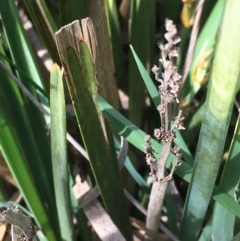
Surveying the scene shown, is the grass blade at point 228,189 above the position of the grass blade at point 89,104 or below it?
below

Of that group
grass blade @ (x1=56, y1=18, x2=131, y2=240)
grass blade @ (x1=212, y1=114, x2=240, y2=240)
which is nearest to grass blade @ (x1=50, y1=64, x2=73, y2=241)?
grass blade @ (x1=56, y1=18, x2=131, y2=240)

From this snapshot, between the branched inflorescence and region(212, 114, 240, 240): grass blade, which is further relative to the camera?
region(212, 114, 240, 240): grass blade

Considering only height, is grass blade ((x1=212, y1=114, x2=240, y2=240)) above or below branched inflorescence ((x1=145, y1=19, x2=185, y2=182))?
below

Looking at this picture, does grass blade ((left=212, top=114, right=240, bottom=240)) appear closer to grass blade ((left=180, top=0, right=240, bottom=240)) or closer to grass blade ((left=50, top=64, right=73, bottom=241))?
grass blade ((left=180, top=0, right=240, bottom=240))

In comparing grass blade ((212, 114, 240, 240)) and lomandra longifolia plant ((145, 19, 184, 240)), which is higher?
lomandra longifolia plant ((145, 19, 184, 240))

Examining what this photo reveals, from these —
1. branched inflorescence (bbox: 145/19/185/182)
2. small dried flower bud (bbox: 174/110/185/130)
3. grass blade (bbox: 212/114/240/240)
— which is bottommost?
grass blade (bbox: 212/114/240/240)

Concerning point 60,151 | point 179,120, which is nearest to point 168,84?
point 179,120

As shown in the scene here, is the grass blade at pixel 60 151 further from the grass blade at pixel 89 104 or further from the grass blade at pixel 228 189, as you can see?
the grass blade at pixel 228 189

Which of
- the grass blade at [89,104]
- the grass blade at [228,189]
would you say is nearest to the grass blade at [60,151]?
the grass blade at [89,104]
